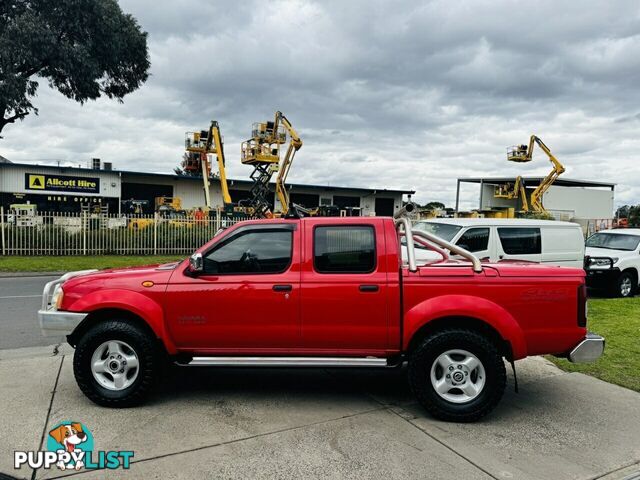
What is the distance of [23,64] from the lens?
71.6 ft

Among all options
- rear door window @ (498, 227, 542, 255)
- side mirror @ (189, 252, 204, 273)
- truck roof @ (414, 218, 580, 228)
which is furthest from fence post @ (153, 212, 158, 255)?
side mirror @ (189, 252, 204, 273)

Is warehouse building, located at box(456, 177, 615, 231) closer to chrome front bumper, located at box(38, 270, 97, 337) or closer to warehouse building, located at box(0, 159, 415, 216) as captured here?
warehouse building, located at box(0, 159, 415, 216)

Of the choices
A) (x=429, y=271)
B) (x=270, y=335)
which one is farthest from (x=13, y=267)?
(x=429, y=271)

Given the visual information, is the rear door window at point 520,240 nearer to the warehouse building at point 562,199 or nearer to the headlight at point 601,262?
the headlight at point 601,262

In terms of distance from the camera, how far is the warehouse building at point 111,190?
32.9 meters

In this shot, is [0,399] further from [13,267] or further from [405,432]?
[13,267]

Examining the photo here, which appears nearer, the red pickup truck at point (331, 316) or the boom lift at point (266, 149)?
the red pickup truck at point (331, 316)

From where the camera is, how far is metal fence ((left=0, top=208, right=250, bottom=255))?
18.1m

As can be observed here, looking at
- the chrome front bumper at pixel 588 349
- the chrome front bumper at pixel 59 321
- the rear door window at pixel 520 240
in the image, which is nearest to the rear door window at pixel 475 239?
the rear door window at pixel 520 240

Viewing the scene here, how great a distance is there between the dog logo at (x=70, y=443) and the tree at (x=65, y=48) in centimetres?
2175

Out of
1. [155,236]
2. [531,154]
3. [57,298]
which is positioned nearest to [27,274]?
[155,236]

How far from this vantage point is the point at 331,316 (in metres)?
4.31

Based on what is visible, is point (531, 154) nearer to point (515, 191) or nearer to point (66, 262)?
point (515, 191)

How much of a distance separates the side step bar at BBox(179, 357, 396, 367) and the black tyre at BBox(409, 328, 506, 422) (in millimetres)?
319
